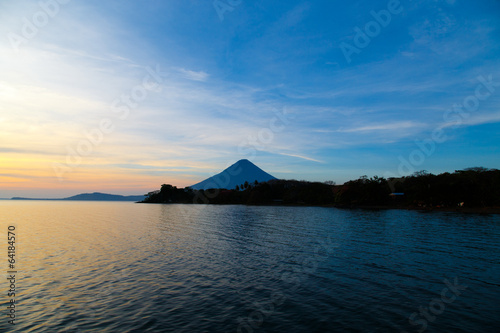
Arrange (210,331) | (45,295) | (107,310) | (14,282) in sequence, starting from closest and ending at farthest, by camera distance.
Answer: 1. (210,331)
2. (107,310)
3. (45,295)
4. (14,282)

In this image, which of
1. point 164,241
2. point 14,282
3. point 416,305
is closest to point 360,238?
point 416,305

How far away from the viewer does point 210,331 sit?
14711 mm

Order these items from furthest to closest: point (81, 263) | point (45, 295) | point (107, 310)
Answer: point (81, 263)
point (45, 295)
point (107, 310)

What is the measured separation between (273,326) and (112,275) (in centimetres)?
1710

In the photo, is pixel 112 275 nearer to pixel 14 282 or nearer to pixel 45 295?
pixel 45 295

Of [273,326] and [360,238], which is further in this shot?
[360,238]

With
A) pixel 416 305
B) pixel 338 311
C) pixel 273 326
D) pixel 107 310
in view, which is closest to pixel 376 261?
pixel 416 305

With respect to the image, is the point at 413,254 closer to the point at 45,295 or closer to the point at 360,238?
the point at 360,238

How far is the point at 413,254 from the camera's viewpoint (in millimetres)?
33938

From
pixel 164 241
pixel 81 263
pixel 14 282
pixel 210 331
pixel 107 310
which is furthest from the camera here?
pixel 164 241

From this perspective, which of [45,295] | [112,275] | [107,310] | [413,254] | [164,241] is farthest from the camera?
[164,241]

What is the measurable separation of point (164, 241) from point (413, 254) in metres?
36.9

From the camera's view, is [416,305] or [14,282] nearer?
[416,305]

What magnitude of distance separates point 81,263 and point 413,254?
3973 centimetres
